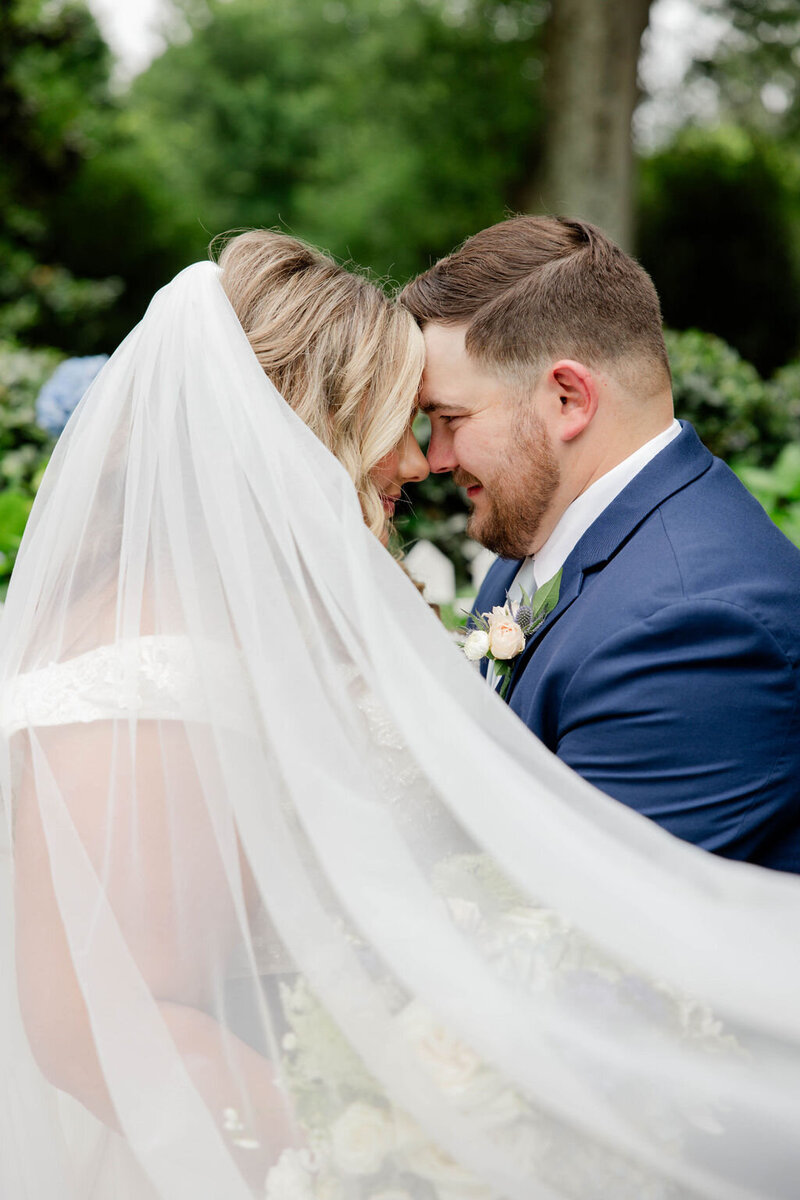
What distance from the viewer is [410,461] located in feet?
8.66

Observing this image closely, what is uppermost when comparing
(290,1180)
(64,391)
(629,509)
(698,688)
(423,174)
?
(423,174)

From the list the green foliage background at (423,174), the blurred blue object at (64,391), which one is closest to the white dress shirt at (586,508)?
the blurred blue object at (64,391)

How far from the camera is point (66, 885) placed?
73.4 inches

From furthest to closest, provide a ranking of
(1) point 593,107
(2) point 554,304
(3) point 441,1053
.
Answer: (1) point 593,107 < (2) point 554,304 < (3) point 441,1053

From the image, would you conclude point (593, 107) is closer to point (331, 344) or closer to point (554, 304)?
point (554, 304)

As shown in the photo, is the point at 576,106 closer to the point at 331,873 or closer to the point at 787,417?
the point at 787,417

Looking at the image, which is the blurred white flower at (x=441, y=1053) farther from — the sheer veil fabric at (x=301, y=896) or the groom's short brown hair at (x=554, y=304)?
the groom's short brown hair at (x=554, y=304)

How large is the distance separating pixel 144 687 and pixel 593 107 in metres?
11.4

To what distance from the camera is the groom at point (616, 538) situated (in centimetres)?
205

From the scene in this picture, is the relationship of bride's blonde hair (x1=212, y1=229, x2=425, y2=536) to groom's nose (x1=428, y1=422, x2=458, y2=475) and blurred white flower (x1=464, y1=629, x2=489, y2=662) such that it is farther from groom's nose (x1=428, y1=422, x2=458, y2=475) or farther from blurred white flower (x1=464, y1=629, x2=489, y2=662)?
blurred white flower (x1=464, y1=629, x2=489, y2=662)

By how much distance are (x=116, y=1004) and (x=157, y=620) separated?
0.69m

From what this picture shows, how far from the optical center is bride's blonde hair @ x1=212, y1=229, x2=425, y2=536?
229cm

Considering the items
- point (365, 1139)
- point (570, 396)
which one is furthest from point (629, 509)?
point (365, 1139)

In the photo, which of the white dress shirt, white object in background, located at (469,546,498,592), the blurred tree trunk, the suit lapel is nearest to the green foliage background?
the blurred tree trunk
